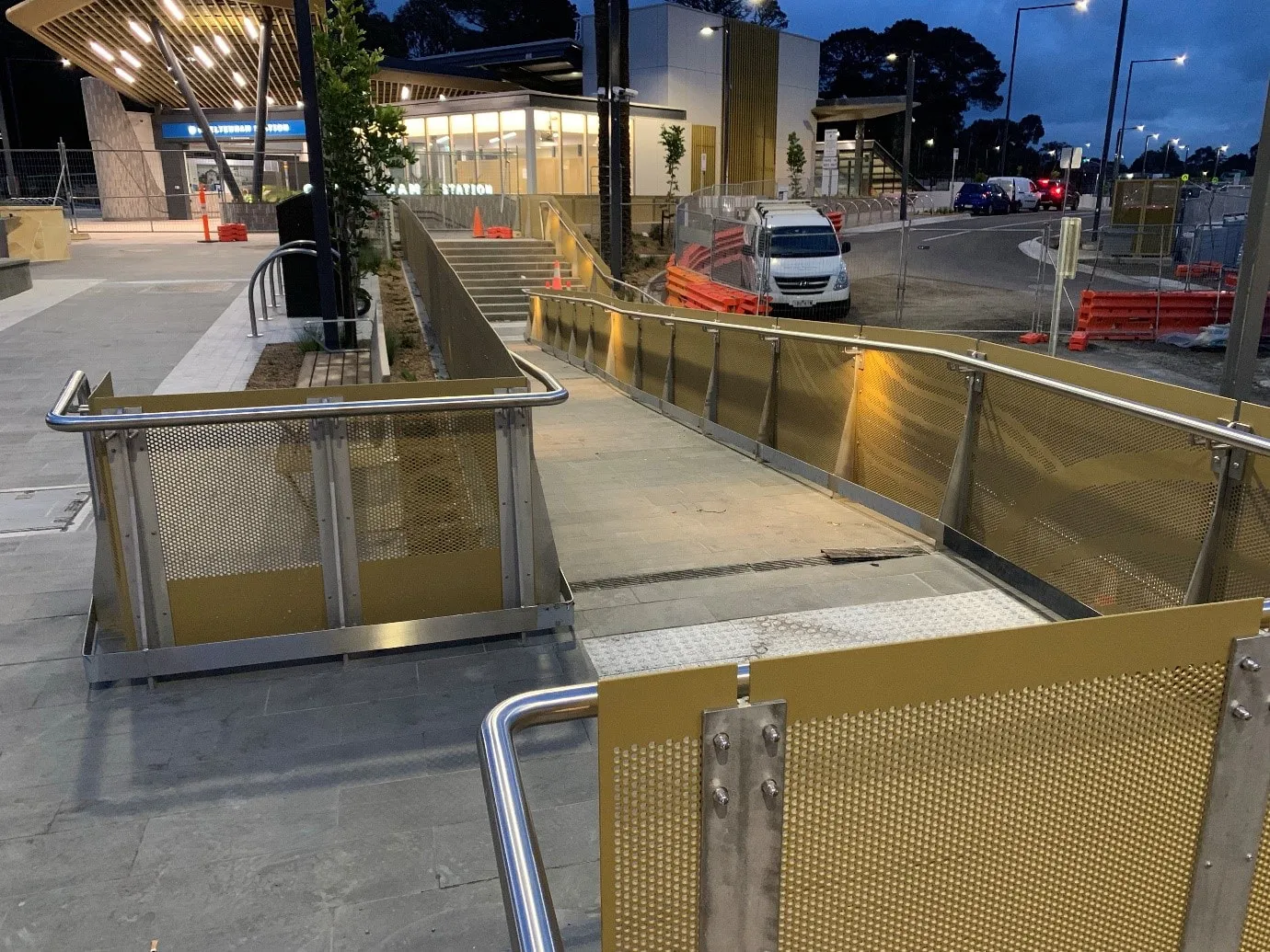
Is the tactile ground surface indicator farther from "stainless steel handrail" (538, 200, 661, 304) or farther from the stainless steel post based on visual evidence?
"stainless steel handrail" (538, 200, 661, 304)

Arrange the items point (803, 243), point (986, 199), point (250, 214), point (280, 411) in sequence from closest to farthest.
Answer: point (280, 411)
point (803, 243)
point (250, 214)
point (986, 199)

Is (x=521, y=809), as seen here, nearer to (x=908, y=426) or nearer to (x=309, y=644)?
(x=309, y=644)

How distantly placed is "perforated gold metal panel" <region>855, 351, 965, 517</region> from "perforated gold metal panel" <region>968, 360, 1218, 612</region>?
0.42 m

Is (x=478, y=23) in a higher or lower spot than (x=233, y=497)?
higher

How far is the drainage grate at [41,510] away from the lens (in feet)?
22.4

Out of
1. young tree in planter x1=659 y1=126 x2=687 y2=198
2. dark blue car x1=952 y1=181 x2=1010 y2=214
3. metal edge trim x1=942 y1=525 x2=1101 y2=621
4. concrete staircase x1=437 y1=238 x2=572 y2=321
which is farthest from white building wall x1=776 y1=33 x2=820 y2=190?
metal edge trim x1=942 y1=525 x2=1101 y2=621

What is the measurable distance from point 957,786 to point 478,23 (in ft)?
338

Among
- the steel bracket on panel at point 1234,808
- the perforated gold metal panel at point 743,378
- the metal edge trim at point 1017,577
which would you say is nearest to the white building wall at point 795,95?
the perforated gold metal panel at point 743,378

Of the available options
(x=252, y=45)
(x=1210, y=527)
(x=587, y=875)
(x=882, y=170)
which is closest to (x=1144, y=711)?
(x=587, y=875)

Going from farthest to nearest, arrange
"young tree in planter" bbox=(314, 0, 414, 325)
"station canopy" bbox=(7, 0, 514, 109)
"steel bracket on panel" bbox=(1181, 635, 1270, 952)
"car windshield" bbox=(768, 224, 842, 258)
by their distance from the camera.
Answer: "station canopy" bbox=(7, 0, 514, 109) → "car windshield" bbox=(768, 224, 842, 258) → "young tree in planter" bbox=(314, 0, 414, 325) → "steel bracket on panel" bbox=(1181, 635, 1270, 952)

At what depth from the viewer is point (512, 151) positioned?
41.0 meters

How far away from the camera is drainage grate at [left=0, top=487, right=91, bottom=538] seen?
22.4 ft

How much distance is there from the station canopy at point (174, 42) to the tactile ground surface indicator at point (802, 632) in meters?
19.5

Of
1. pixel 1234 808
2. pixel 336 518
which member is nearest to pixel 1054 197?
pixel 336 518
